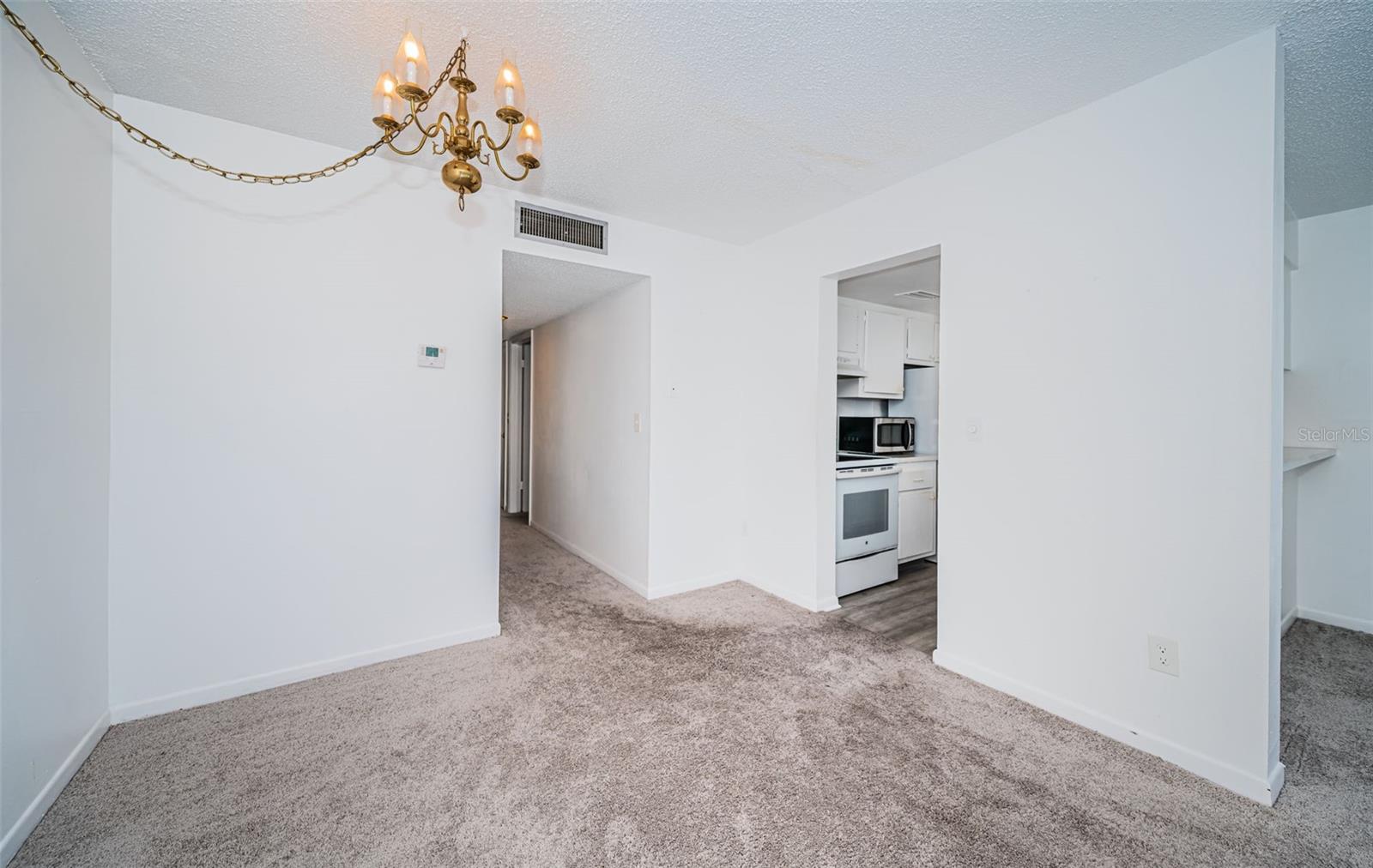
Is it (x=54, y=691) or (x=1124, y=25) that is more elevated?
(x=1124, y=25)

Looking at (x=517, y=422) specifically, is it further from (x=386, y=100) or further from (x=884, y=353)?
(x=386, y=100)

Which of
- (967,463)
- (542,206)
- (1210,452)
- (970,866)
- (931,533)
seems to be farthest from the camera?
(931,533)

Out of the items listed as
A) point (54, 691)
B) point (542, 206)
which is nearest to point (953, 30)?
point (542, 206)

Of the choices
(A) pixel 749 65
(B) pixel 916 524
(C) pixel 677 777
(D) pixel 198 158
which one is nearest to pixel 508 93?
(A) pixel 749 65

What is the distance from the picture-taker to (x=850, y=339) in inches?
160

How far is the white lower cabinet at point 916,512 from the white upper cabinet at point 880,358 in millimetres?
671

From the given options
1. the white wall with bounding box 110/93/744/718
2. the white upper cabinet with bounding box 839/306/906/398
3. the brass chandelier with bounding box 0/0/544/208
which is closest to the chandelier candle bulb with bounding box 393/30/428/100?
the brass chandelier with bounding box 0/0/544/208

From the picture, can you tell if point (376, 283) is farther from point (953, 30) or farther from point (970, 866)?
point (970, 866)

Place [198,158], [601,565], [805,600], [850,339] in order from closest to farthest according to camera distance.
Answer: [198,158] < [805,600] < [850,339] < [601,565]

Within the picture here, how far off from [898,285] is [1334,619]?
318 cm

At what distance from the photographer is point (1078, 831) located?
5.10 feet

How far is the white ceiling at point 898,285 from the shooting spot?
3602 mm

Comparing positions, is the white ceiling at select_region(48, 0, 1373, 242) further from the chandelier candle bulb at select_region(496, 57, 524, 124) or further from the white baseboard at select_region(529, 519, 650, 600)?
the white baseboard at select_region(529, 519, 650, 600)

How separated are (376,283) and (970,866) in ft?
10.2
